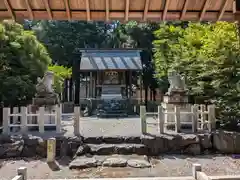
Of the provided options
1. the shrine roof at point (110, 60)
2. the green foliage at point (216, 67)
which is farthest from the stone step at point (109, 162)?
the shrine roof at point (110, 60)

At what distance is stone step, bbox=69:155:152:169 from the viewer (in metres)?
7.84

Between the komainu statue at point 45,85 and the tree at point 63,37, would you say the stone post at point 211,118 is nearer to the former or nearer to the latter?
the komainu statue at point 45,85

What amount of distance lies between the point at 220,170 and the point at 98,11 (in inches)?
228

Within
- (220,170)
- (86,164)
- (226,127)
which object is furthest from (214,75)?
(86,164)

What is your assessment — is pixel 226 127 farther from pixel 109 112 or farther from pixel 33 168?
pixel 109 112

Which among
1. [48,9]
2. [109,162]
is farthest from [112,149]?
[48,9]

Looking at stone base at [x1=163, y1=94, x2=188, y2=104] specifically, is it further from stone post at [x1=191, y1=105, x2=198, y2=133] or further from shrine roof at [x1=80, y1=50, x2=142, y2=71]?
shrine roof at [x1=80, y1=50, x2=142, y2=71]

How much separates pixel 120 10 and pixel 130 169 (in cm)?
499

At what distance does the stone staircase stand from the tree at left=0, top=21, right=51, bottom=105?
169 inches

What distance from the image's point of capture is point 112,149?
9047 millimetres

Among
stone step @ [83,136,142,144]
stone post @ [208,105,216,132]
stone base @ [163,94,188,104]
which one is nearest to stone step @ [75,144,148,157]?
stone step @ [83,136,142,144]

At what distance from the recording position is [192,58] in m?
12.7

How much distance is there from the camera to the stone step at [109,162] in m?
7.84

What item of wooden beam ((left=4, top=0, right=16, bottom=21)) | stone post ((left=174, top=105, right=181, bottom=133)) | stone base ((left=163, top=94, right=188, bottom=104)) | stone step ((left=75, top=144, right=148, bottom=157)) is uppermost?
wooden beam ((left=4, top=0, right=16, bottom=21))
